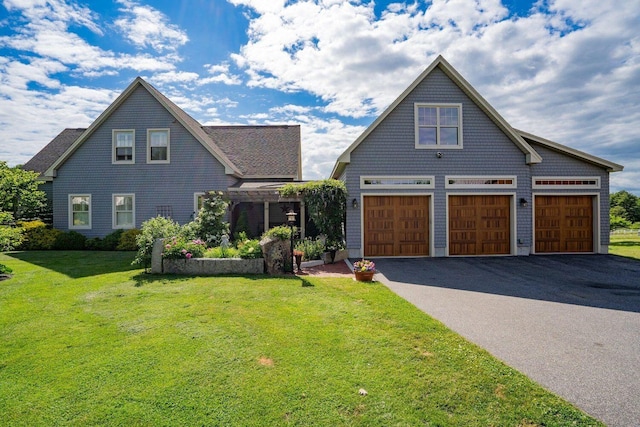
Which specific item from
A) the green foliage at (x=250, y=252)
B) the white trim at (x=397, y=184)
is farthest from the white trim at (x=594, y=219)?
the green foliage at (x=250, y=252)

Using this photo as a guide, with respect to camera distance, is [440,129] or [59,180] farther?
[59,180]

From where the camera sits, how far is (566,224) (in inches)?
509

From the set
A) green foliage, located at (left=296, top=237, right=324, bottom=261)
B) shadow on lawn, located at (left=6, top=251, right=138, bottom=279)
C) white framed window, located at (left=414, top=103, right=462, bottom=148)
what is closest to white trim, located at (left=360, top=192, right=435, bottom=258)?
green foliage, located at (left=296, top=237, right=324, bottom=261)

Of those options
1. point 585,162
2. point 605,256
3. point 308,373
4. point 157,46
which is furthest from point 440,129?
point 308,373

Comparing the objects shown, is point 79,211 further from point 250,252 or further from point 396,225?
point 396,225

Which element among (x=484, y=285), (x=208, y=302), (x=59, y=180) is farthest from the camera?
(x=59, y=180)

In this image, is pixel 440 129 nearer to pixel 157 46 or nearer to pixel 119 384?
pixel 157 46

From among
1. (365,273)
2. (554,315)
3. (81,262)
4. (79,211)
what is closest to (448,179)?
(365,273)

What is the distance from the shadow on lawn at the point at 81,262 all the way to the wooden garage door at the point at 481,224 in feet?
39.3

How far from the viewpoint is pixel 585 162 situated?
12828 millimetres

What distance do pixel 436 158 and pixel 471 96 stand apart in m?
2.91

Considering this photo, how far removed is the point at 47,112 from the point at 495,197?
20.4 metres

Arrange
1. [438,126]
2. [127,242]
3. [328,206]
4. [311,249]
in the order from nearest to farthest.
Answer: [311,249] → [328,206] → [438,126] → [127,242]

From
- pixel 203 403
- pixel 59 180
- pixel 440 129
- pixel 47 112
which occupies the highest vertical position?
pixel 47 112
